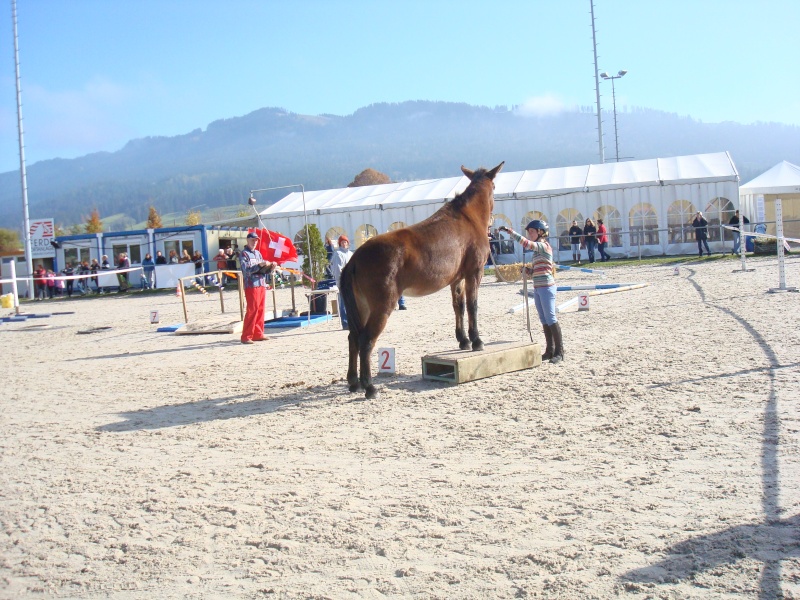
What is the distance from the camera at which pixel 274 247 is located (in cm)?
Result: 1344

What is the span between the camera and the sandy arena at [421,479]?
3377 millimetres

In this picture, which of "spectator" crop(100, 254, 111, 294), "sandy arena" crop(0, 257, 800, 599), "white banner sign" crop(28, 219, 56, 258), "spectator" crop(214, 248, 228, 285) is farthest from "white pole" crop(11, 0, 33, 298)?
"sandy arena" crop(0, 257, 800, 599)

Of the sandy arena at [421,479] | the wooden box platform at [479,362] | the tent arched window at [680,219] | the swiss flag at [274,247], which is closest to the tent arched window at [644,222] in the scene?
the tent arched window at [680,219]

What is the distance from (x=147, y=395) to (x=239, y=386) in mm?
1115

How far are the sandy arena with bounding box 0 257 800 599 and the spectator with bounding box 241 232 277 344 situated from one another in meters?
2.61

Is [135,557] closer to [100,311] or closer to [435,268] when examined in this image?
[435,268]

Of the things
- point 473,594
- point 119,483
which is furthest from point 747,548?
point 119,483

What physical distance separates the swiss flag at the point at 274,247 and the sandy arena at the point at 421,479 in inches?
162

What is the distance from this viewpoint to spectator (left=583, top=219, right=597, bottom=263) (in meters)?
29.1

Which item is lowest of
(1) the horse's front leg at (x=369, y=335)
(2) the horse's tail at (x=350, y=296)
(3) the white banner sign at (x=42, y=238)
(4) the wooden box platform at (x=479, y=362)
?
(4) the wooden box platform at (x=479, y=362)

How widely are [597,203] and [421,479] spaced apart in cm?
2836

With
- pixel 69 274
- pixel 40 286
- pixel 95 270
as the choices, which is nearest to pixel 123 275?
pixel 95 270

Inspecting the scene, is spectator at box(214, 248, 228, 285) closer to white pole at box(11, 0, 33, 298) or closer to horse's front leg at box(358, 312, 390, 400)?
horse's front leg at box(358, 312, 390, 400)

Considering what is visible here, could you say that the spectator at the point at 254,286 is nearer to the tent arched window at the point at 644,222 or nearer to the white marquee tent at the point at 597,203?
the white marquee tent at the point at 597,203
